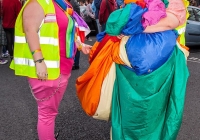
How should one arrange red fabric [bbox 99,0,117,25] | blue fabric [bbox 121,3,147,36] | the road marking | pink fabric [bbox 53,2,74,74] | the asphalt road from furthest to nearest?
the road marking < red fabric [bbox 99,0,117,25] < the asphalt road < pink fabric [bbox 53,2,74,74] < blue fabric [bbox 121,3,147,36]

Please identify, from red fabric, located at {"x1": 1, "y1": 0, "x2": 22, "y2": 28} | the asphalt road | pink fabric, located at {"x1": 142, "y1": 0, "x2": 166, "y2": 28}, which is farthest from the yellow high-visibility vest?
red fabric, located at {"x1": 1, "y1": 0, "x2": 22, "y2": 28}

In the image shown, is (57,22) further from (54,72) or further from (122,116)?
(122,116)

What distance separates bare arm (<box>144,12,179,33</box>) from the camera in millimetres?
2070

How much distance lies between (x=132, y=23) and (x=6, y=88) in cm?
331

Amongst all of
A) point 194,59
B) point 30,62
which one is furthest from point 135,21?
point 194,59

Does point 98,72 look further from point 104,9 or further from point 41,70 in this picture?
point 104,9

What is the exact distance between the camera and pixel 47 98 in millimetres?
2314

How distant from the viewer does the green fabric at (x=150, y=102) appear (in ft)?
6.97

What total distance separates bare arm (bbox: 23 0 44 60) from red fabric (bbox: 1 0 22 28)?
14.9 ft

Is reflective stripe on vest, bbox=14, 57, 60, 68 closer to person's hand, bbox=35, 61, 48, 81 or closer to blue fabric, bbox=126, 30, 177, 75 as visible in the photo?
person's hand, bbox=35, 61, 48, 81

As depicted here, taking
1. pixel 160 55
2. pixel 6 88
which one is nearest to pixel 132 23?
pixel 160 55

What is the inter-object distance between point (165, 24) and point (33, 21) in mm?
905

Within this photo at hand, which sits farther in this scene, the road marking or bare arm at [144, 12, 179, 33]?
the road marking

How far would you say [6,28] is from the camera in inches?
257
